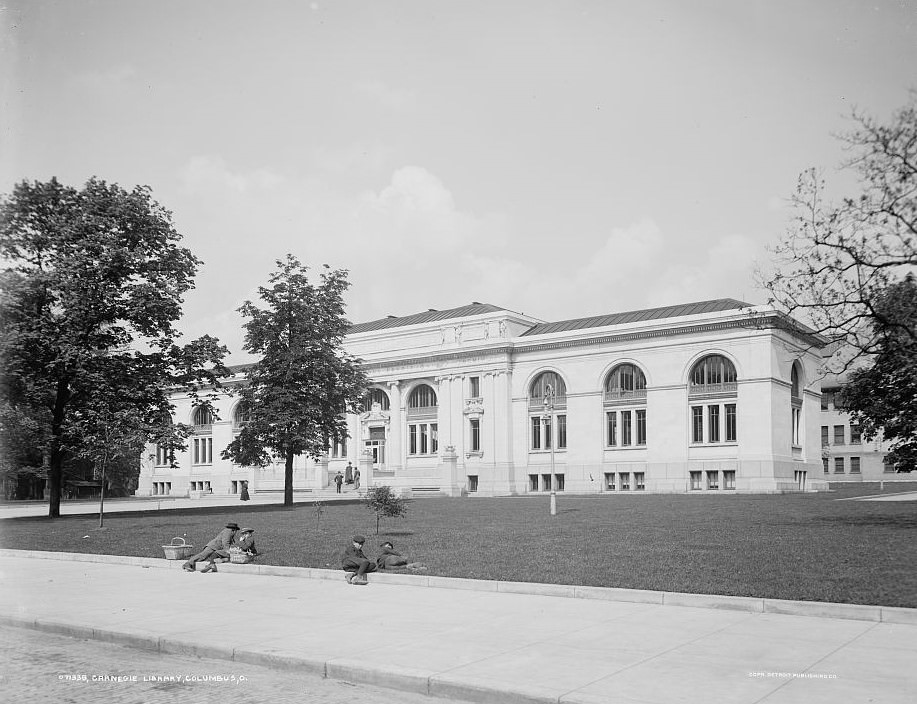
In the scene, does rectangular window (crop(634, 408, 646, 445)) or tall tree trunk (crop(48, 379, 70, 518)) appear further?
rectangular window (crop(634, 408, 646, 445))

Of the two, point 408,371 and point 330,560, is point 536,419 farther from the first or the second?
point 330,560

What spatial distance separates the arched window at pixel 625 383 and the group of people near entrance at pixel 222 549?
54.5 meters

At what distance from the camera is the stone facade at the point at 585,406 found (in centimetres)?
6588

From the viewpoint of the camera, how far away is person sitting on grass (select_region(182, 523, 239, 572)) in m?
18.6

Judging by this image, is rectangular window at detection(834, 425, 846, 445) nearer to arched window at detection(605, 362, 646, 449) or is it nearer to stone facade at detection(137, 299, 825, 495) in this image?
stone facade at detection(137, 299, 825, 495)

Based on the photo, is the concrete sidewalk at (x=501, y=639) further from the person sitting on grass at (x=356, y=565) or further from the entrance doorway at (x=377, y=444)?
the entrance doorway at (x=377, y=444)

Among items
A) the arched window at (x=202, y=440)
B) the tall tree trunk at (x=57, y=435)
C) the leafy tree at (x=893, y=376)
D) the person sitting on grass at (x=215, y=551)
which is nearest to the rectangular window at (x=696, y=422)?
the leafy tree at (x=893, y=376)

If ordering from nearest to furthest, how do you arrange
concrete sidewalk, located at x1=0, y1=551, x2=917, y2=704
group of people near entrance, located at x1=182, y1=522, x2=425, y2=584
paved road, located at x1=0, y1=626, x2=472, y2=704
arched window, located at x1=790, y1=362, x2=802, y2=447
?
concrete sidewalk, located at x1=0, y1=551, x2=917, y2=704, paved road, located at x1=0, y1=626, x2=472, y2=704, group of people near entrance, located at x1=182, y1=522, x2=425, y2=584, arched window, located at x1=790, y1=362, x2=802, y2=447

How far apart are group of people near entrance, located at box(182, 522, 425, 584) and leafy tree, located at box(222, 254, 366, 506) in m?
28.3

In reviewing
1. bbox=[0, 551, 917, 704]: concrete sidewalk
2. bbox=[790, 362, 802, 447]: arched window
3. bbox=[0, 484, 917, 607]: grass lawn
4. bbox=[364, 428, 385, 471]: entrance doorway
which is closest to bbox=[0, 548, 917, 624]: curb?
bbox=[0, 551, 917, 704]: concrete sidewalk

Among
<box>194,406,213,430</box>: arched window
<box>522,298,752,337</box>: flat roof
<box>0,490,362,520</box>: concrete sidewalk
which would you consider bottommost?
<box>0,490,362,520</box>: concrete sidewalk

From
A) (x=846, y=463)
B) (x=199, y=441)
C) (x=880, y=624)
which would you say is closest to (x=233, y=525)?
(x=880, y=624)

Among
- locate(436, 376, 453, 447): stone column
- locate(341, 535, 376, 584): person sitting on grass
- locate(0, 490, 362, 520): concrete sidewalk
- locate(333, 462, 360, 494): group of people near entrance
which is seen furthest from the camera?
locate(436, 376, 453, 447): stone column

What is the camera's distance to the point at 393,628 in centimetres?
1188
